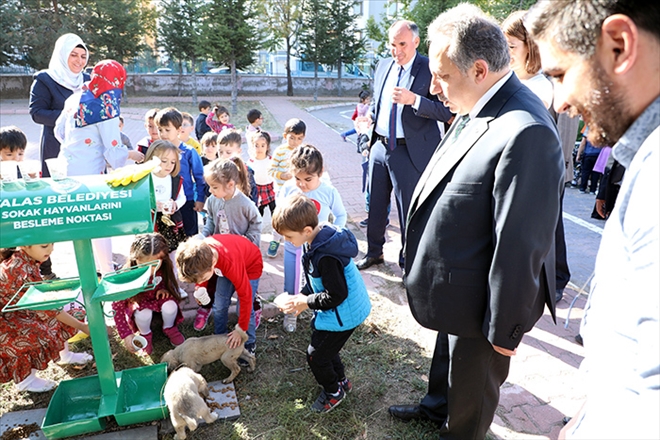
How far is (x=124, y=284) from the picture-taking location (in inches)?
98.4

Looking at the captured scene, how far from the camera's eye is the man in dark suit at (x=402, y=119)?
389 centimetres

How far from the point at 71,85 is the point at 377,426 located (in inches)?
170

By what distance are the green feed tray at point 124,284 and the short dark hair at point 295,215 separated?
0.78 metres

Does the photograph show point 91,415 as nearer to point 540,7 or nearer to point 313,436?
point 313,436

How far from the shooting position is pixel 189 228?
432 cm

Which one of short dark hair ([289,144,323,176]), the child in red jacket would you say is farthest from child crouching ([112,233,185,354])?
short dark hair ([289,144,323,176])

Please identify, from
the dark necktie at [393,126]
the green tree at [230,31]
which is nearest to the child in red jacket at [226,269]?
the dark necktie at [393,126]

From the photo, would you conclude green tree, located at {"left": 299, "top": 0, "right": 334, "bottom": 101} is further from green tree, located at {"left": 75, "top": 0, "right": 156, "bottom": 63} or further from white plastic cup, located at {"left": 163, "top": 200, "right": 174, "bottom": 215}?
white plastic cup, located at {"left": 163, "top": 200, "right": 174, "bottom": 215}

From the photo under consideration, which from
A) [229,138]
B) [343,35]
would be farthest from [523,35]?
[343,35]

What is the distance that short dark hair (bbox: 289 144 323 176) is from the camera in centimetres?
350

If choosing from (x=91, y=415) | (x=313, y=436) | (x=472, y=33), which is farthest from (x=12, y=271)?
(x=472, y=33)

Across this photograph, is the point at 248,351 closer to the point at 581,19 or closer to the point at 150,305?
the point at 150,305

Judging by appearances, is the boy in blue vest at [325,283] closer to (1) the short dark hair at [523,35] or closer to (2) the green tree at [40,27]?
(1) the short dark hair at [523,35]

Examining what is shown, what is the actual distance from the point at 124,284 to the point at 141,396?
795 millimetres
